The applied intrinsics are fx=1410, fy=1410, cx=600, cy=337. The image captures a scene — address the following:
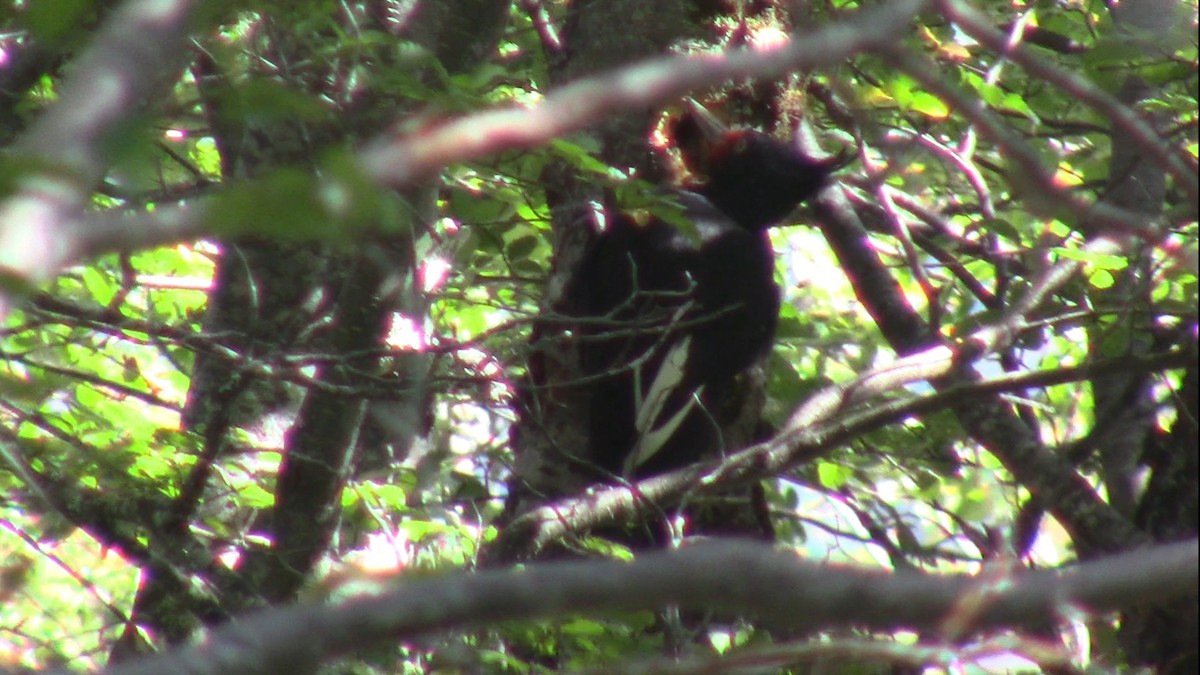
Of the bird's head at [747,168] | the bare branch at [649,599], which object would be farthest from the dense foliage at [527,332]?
the bird's head at [747,168]

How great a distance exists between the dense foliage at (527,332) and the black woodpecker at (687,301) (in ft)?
0.40

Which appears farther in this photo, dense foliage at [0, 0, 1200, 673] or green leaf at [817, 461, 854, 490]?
green leaf at [817, 461, 854, 490]

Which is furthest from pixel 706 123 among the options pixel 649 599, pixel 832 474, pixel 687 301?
pixel 649 599

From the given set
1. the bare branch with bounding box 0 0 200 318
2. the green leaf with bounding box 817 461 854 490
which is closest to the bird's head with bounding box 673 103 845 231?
the green leaf with bounding box 817 461 854 490

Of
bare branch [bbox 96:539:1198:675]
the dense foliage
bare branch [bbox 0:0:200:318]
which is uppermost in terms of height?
the dense foliage

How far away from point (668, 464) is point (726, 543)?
320 cm

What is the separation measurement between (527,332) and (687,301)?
51 cm

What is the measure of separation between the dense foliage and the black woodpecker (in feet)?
0.40

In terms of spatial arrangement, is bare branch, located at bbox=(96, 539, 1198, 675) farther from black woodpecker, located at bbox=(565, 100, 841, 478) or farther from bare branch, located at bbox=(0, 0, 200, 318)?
black woodpecker, located at bbox=(565, 100, 841, 478)

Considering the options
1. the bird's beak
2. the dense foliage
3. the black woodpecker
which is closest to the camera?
the dense foliage

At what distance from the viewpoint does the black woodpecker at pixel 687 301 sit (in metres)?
4.12

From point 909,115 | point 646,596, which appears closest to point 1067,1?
→ point 909,115

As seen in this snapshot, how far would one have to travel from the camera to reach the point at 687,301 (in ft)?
13.5

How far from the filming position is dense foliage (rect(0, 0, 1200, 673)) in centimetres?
129
